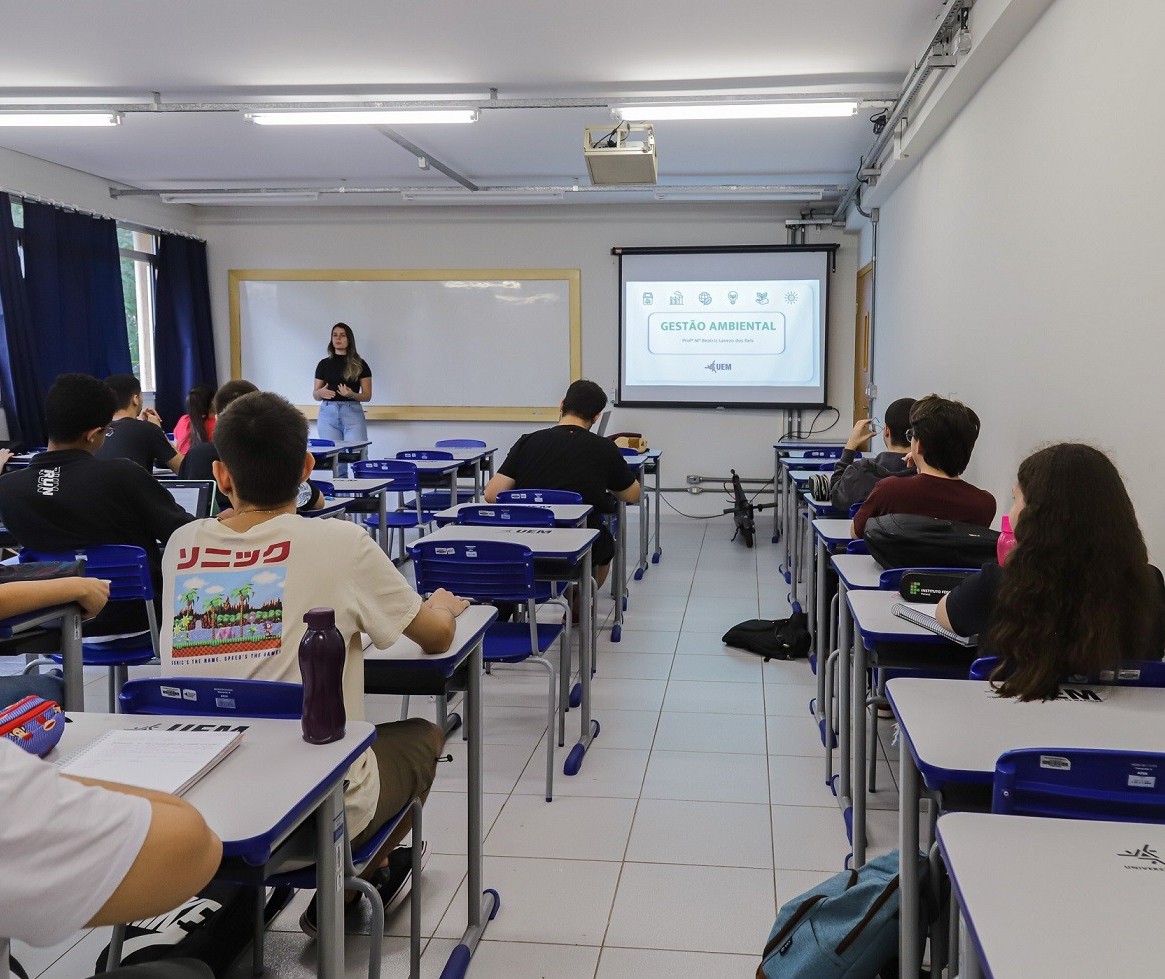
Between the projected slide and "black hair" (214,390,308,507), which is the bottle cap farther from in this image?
the projected slide

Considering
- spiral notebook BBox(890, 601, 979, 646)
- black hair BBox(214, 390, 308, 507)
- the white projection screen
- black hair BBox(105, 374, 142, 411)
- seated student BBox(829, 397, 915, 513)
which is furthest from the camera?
the white projection screen

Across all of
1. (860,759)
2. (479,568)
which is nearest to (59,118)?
(479,568)

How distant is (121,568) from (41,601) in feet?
2.66

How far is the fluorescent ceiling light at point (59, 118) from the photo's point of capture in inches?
225

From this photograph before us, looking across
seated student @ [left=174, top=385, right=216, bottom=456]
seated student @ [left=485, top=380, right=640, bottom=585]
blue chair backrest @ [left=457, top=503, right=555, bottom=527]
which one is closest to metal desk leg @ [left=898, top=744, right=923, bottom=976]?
blue chair backrest @ [left=457, top=503, right=555, bottom=527]

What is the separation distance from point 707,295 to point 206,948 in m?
7.95

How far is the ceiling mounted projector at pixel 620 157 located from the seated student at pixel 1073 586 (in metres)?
4.07

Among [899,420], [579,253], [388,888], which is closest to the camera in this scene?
[388,888]

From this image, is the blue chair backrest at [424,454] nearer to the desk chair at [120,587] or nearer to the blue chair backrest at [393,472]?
the blue chair backrest at [393,472]

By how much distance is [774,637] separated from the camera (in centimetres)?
469

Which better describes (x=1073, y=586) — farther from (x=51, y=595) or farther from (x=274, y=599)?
(x=51, y=595)

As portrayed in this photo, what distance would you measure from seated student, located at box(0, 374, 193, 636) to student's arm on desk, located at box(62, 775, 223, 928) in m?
2.45

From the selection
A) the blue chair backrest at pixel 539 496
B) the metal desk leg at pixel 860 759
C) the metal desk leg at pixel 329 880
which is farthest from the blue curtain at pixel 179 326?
the metal desk leg at pixel 329 880

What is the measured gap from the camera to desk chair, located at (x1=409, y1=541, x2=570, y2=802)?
125 inches
